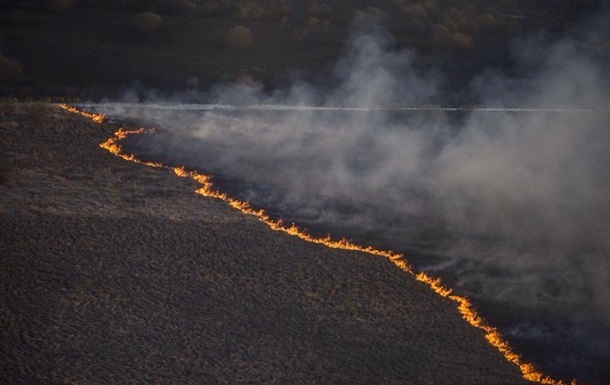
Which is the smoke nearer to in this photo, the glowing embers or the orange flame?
the orange flame

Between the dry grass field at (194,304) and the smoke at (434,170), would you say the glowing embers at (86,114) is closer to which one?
the smoke at (434,170)

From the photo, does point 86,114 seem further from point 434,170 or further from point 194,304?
point 194,304

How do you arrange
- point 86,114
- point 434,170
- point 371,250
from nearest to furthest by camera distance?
point 371,250, point 434,170, point 86,114

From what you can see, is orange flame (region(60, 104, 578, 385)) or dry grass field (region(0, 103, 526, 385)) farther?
orange flame (region(60, 104, 578, 385))

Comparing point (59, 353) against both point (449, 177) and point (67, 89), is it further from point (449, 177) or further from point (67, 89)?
point (67, 89)

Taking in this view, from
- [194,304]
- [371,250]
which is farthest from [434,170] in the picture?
[194,304]

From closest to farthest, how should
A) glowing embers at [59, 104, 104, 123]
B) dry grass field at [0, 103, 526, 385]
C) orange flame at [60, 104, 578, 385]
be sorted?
dry grass field at [0, 103, 526, 385] < orange flame at [60, 104, 578, 385] < glowing embers at [59, 104, 104, 123]

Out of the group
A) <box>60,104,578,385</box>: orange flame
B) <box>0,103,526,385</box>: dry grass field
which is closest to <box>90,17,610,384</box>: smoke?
<box>60,104,578,385</box>: orange flame
